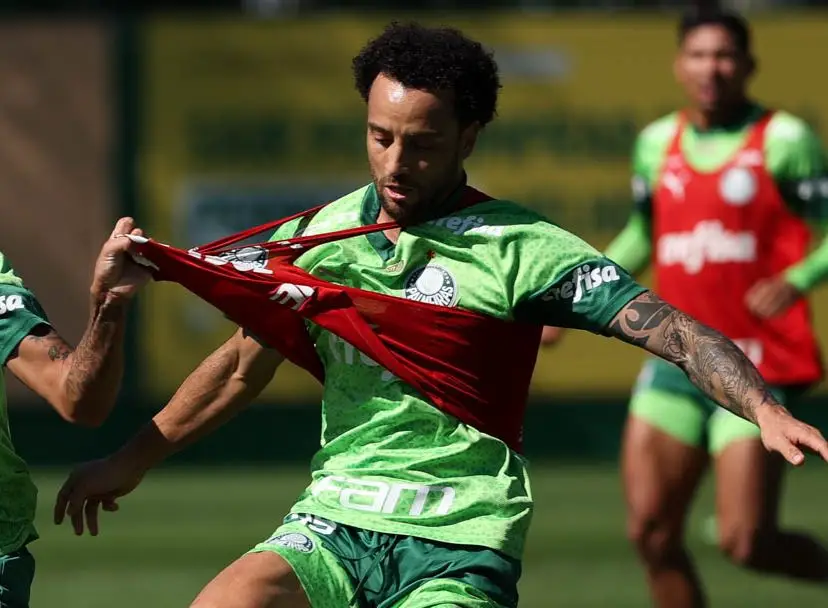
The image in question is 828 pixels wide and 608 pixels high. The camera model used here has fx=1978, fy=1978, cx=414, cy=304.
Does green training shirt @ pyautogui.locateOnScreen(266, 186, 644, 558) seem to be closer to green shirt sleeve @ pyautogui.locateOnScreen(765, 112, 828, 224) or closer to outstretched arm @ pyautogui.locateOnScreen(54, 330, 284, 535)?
outstretched arm @ pyautogui.locateOnScreen(54, 330, 284, 535)

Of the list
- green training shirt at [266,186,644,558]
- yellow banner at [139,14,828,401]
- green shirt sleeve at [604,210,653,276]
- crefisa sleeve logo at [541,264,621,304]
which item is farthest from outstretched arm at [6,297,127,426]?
yellow banner at [139,14,828,401]

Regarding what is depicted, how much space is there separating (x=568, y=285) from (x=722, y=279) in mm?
3430

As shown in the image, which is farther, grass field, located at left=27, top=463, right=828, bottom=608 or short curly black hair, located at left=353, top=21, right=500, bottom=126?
grass field, located at left=27, top=463, right=828, bottom=608

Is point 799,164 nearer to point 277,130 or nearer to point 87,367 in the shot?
point 87,367

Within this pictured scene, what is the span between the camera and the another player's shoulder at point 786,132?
8.14 meters

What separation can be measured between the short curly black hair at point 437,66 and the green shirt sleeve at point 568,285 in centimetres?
45

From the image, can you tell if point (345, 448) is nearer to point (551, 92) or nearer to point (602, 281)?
point (602, 281)

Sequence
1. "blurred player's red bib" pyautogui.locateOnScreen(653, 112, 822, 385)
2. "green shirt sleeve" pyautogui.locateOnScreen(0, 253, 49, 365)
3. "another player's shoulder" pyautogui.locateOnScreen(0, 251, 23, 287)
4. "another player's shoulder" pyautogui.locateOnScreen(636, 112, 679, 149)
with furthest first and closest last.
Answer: "another player's shoulder" pyautogui.locateOnScreen(636, 112, 679, 149), "blurred player's red bib" pyautogui.locateOnScreen(653, 112, 822, 385), "another player's shoulder" pyautogui.locateOnScreen(0, 251, 23, 287), "green shirt sleeve" pyautogui.locateOnScreen(0, 253, 49, 365)

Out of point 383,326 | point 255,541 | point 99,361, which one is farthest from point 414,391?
point 255,541

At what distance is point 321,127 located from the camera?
619 inches

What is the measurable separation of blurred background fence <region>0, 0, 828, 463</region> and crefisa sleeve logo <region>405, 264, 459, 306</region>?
410 inches

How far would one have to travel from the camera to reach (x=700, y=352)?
4.92m

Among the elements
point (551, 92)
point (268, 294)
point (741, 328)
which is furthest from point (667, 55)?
point (268, 294)

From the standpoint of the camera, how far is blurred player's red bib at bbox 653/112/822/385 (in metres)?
8.23
